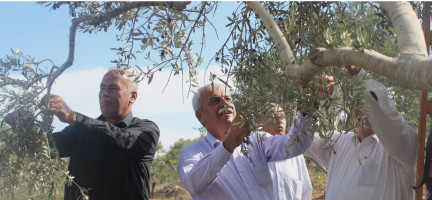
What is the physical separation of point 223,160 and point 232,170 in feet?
1.35

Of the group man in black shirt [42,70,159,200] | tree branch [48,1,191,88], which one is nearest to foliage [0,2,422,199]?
tree branch [48,1,191,88]

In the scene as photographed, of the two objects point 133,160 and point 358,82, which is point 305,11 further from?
A: point 133,160

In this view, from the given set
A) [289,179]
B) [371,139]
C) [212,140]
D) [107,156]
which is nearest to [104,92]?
[107,156]

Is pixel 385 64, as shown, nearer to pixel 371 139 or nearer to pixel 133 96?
pixel 371 139

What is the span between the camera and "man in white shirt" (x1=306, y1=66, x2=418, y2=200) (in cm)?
267

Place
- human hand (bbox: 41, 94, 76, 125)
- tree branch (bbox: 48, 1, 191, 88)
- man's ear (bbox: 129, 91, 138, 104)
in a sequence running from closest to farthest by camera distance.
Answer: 1. tree branch (bbox: 48, 1, 191, 88)
2. human hand (bbox: 41, 94, 76, 125)
3. man's ear (bbox: 129, 91, 138, 104)

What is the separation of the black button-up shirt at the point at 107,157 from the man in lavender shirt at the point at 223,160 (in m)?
0.46

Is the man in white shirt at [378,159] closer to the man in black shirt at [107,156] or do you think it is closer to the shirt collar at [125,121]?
the man in black shirt at [107,156]

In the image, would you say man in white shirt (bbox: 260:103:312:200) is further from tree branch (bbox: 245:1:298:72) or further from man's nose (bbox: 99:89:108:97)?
tree branch (bbox: 245:1:298:72)

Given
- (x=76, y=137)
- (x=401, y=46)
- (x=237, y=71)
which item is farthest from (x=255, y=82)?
(x=76, y=137)

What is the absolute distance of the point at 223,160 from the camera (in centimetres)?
263

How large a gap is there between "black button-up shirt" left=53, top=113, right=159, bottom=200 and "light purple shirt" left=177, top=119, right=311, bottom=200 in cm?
47

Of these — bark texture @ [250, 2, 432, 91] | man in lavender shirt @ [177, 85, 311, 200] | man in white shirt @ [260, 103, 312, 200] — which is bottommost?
man in white shirt @ [260, 103, 312, 200]

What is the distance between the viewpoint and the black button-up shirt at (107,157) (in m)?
3.15
